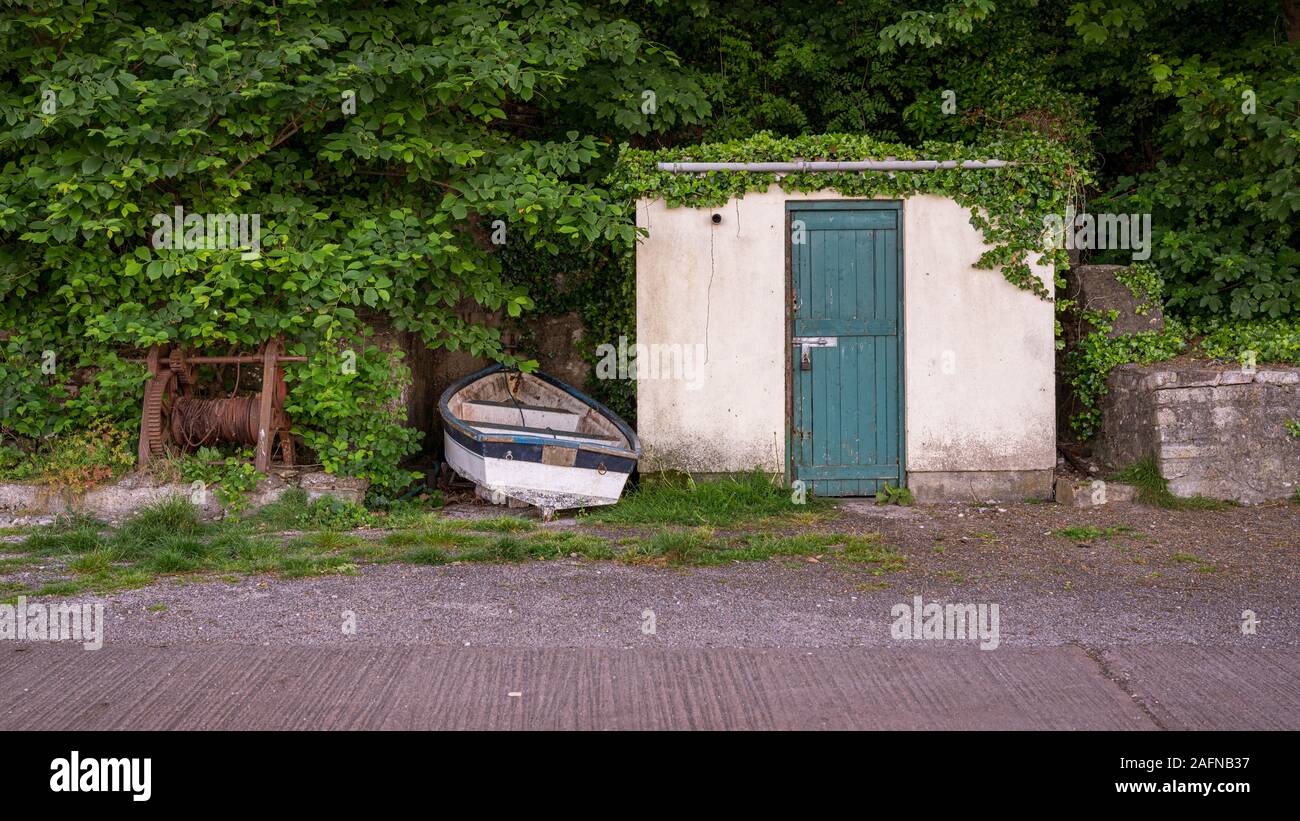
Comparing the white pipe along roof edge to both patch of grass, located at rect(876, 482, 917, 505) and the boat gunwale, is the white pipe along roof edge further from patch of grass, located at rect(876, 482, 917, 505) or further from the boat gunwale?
patch of grass, located at rect(876, 482, 917, 505)

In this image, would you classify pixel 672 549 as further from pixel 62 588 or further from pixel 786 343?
pixel 62 588

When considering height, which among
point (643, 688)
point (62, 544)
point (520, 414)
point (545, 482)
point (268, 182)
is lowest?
point (643, 688)

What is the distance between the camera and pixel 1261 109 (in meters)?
10.3

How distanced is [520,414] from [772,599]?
4892 millimetres

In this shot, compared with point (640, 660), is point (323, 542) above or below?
above

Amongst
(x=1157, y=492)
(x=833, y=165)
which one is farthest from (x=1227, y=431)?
(x=833, y=165)

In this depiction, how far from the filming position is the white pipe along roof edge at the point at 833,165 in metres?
10.2

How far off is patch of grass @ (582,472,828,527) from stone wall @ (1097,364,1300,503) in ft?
10.3

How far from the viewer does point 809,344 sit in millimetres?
10406

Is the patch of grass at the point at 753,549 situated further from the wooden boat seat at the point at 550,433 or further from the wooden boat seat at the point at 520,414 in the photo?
the wooden boat seat at the point at 520,414

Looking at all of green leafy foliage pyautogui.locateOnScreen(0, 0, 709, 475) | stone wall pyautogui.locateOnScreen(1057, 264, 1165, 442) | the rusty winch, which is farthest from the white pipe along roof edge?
the rusty winch

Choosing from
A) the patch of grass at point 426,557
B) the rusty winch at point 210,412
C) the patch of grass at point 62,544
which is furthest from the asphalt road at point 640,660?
the rusty winch at point 210,412

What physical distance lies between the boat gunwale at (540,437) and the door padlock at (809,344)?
5.68 ft

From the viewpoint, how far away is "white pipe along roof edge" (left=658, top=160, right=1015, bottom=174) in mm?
10180
